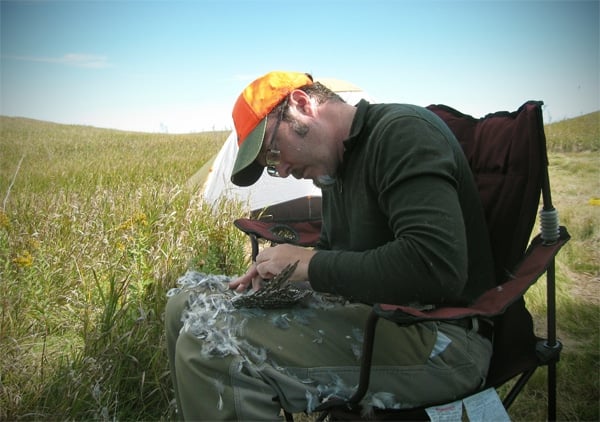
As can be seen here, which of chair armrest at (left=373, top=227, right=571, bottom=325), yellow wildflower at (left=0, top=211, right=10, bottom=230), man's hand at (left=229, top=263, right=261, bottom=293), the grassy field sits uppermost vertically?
chair armrest at (left=373, top=227, right=571, bottom=325)

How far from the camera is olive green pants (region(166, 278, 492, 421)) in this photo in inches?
53.3

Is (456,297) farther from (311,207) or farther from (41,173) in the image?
(41,173)

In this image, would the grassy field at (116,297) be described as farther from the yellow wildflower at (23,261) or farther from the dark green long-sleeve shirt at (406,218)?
the dark green long-sleeve shirt at (406,218)

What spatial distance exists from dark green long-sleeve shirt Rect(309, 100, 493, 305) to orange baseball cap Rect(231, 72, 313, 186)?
249 mm

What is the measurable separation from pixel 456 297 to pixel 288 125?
732 millimetres

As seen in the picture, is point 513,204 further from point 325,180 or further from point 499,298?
point 325,180

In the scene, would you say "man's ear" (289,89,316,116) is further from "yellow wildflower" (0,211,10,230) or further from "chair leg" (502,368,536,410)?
"yellow wildflower" (0,211,10,230)

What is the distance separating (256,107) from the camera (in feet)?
5.13

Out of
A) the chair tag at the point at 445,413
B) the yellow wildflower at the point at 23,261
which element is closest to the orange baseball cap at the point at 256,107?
the chair tag at the point at 445,413

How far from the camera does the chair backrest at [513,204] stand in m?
1.59

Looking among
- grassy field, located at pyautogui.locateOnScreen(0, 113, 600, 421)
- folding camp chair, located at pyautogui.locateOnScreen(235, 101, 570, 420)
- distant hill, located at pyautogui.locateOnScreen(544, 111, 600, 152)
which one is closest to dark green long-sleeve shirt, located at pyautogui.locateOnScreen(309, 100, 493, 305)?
folding camp chair, located at pyautogui.locateOnScreen(235, 101, 570, 420)

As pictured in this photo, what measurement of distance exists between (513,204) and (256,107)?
0.90 m

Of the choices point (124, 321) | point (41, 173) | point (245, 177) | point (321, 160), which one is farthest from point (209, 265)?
point (41, 173)

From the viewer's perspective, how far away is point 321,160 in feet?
5.25
